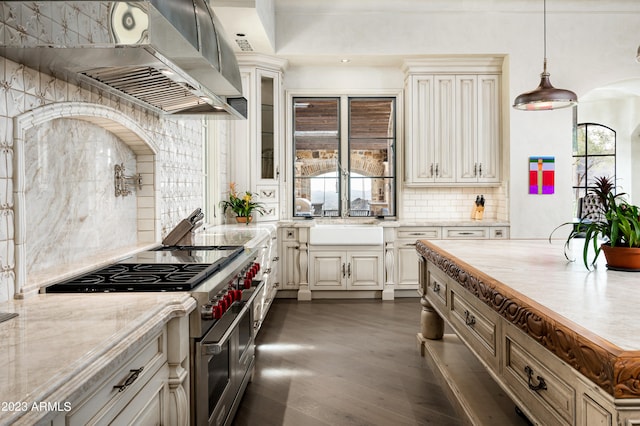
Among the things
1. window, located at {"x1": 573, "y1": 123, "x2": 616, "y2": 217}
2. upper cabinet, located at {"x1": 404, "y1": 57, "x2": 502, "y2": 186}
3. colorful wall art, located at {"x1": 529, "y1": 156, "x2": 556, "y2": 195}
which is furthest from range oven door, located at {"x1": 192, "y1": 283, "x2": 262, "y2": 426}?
window, located at {"x1": 573, "y1": 123, "x2": 616, "y2": 217}

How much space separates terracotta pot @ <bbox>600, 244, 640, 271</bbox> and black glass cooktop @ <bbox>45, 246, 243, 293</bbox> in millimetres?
1820

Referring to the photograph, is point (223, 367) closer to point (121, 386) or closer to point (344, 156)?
point (121, 386)

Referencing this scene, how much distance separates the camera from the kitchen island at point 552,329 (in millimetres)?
1071

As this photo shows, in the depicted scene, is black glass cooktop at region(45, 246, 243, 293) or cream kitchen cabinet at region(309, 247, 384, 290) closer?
black glass cooktop at region(45, 246, 243, 293)

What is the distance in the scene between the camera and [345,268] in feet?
18.5

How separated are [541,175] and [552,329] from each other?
16.2 ft

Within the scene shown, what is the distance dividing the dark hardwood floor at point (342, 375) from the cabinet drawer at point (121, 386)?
1301 millimetres

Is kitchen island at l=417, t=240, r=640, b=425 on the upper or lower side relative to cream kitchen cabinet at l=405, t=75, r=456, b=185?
lower

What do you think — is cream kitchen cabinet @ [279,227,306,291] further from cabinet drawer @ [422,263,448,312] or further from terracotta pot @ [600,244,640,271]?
terracotta pot @ [600,244,640,271]

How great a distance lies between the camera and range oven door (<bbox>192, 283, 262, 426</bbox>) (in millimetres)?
1865

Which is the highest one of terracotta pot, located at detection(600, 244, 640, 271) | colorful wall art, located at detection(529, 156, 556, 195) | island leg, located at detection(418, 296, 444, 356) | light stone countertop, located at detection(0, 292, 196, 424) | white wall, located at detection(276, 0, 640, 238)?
white wall, located at detection(276, 0, 640, 238)

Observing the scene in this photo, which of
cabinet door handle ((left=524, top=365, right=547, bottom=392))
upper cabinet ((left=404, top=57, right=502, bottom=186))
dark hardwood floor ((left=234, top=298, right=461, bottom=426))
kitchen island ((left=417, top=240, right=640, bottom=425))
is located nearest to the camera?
kitchen island ((left=417, top=240, right=640, bottom=425))

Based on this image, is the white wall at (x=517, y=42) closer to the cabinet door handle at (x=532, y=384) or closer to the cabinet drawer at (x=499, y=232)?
the cabinet drawer at (x=499, y=232)

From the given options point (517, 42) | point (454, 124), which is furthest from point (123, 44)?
point (517, 42)
